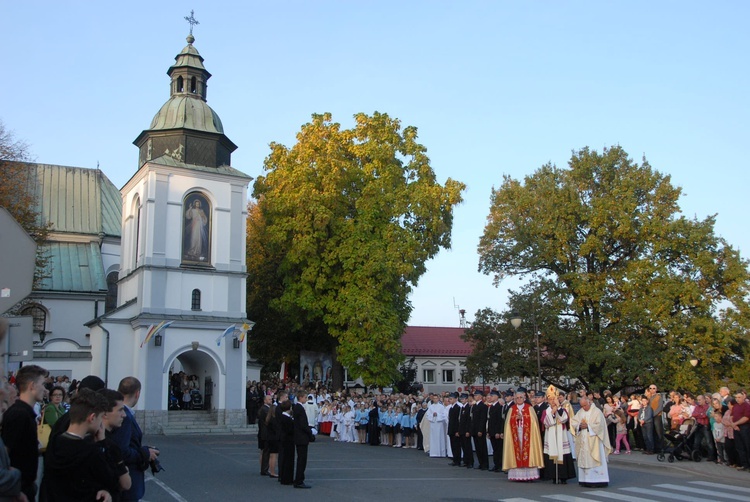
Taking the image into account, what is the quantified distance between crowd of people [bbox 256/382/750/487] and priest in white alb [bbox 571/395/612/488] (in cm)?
2

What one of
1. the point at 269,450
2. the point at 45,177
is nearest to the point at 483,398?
the point at 269,450

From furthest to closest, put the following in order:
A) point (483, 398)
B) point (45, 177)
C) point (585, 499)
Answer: point (45, 177) → point (483, 398) → point (585, 499)

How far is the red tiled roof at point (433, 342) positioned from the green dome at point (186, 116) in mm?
29489

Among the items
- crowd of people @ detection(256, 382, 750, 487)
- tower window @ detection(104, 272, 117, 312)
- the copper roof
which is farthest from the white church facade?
the copper roof

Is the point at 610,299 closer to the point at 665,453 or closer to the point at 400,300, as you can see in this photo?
the point at 400,300

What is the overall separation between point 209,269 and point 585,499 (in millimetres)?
22450

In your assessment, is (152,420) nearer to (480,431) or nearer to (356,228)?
(356,228)

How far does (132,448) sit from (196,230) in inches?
1005

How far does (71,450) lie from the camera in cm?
519

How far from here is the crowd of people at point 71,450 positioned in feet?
17.1

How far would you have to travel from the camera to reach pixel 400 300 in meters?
35.1

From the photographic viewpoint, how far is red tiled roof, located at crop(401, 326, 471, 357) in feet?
192

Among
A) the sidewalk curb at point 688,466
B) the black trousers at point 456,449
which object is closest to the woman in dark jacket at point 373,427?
the black trousers at point 456,449

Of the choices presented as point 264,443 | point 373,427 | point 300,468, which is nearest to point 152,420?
point 373,427
